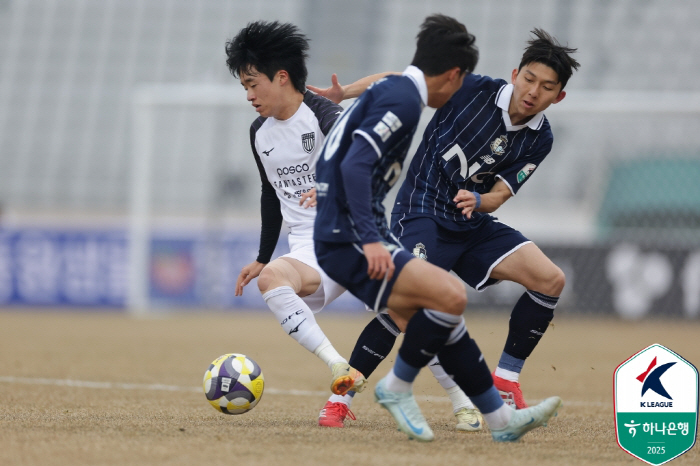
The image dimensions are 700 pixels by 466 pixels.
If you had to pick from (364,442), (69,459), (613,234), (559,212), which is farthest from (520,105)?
(559,212)

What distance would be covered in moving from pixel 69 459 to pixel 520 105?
2.88 meters

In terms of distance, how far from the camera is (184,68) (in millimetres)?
21328

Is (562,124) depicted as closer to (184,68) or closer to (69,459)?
(184,68)

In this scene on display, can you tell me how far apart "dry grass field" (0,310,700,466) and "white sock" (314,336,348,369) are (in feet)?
1.13

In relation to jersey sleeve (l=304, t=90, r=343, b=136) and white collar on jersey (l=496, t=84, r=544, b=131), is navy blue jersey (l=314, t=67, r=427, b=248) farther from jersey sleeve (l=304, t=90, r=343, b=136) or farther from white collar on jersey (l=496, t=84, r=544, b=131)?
white collar on jersey (l=496, t=84, r=544, b=131)

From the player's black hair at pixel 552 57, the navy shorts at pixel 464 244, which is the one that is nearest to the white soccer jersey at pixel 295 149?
the navy shorts at pixel 464 244

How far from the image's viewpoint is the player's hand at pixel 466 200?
4.47 m

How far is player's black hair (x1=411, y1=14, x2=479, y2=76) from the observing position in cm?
372

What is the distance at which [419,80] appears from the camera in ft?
12.2

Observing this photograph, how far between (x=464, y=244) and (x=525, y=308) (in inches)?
19.5

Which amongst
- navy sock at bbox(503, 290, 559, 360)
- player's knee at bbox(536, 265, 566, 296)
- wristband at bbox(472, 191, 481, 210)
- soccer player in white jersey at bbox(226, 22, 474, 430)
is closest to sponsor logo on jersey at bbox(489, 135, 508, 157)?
→ wristband at bbox(472, 191, 481, 210)

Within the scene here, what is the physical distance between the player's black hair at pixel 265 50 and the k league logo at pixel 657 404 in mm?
2410

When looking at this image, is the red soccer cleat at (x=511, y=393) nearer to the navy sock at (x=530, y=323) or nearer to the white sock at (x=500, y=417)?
the navy sock at (x=530, y=323)

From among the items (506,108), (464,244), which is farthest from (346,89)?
(464,244)
